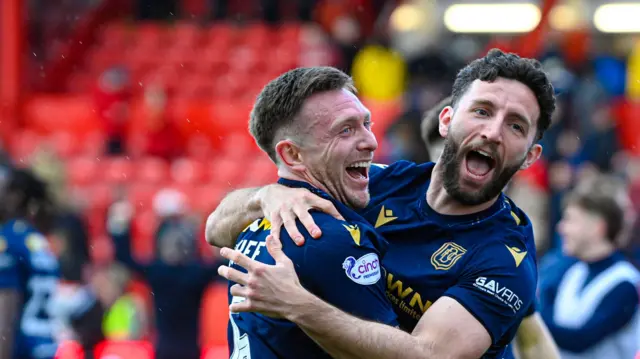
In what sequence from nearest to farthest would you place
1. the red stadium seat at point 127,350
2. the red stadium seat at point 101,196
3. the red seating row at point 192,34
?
the red stadium seat at point 127,350, the red stadium seat at point 101,196, the red seating row at point 192,34

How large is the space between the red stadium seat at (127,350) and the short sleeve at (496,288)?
606cm

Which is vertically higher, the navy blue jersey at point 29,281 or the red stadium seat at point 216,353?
the navy blue jersey at point 29,281

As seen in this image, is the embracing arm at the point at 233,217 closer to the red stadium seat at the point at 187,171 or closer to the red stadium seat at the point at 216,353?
the red stadium seat at the point at 216,353

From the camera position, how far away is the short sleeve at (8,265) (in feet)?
22.9

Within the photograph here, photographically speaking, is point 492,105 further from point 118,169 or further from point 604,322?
point 118,169

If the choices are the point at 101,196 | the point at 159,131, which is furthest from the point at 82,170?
the point at 159,131

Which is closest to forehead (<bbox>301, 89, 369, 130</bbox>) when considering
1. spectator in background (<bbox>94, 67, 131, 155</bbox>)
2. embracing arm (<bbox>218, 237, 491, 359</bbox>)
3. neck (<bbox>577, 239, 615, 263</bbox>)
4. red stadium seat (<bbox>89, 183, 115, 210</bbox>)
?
embracing arm (<bbox>218, 237, 491, 359</bbox>)

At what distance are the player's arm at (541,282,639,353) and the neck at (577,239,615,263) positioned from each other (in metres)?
0.24

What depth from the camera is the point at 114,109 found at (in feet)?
48.6

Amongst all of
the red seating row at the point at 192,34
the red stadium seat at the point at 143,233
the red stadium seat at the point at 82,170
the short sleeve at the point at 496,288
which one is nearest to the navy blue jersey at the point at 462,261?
the short sleeve at the point at 496,288

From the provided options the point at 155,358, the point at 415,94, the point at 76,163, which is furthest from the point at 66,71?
the point at 155,358

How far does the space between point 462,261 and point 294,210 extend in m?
0.62

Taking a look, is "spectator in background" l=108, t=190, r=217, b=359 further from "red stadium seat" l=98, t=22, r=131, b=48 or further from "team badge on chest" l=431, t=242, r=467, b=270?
"red stadium seat" l=98, t=22, r=131, b=48

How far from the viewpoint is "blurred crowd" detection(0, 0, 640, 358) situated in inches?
355
